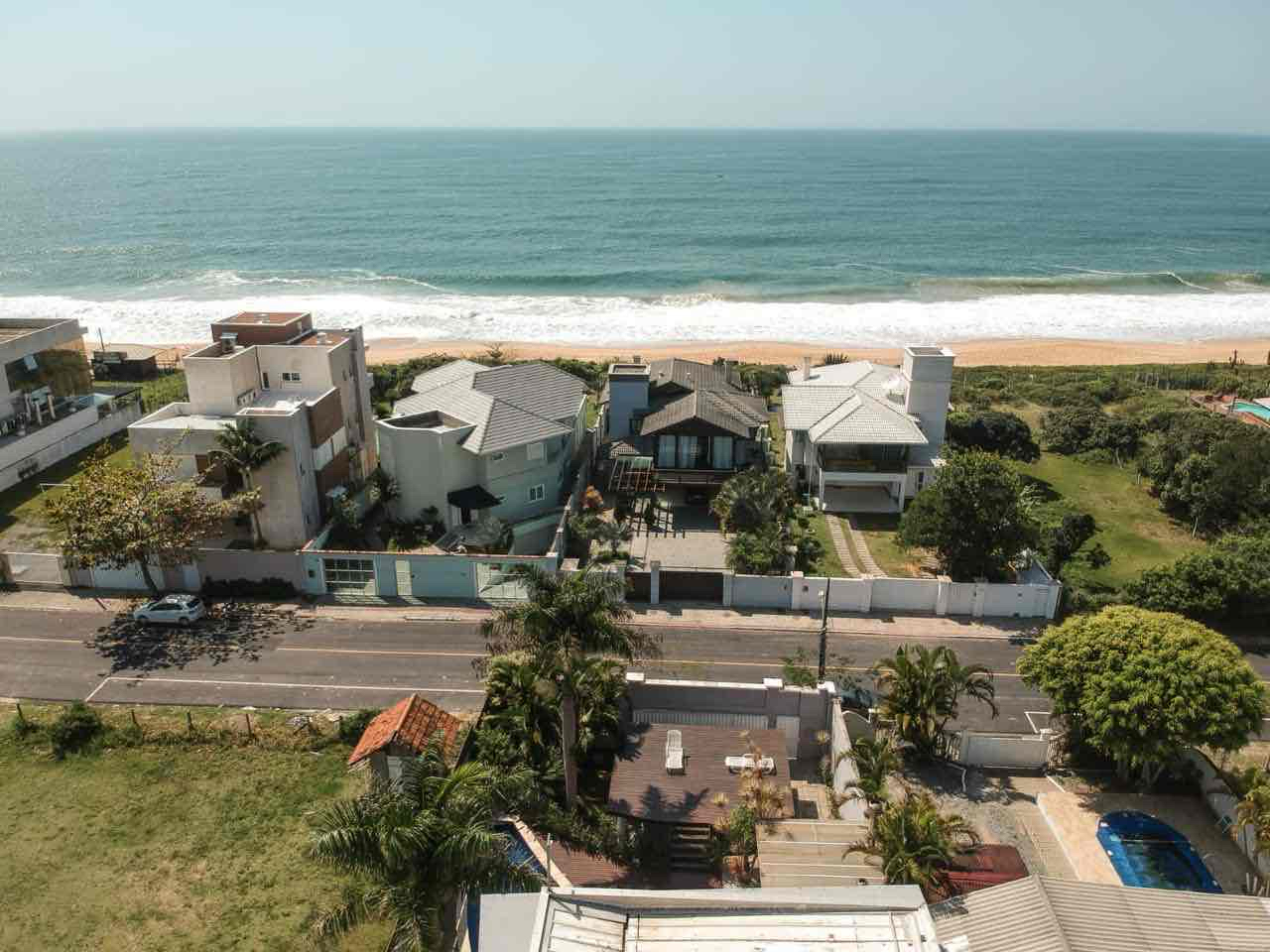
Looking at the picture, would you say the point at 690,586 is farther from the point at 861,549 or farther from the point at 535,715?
the point at 535,715

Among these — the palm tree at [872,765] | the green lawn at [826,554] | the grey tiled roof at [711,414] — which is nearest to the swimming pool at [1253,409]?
the green lawn at [826,554]

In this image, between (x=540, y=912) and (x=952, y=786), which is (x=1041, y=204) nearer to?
(x=952, y=786)

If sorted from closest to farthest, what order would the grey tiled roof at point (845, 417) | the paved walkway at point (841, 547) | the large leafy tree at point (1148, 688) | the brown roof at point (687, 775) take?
the brown roof at point (687, 775) → the large leafy tree at point (1148, 688) → the paved walkway at point (841, 547) → the grey tiled roof at point (845, 417)

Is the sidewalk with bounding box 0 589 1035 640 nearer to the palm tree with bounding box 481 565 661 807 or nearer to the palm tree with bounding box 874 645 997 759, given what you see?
the palm tree with bounding box 874 645 997 759

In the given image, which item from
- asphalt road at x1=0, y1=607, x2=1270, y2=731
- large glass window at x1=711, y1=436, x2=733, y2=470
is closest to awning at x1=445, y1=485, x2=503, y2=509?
asphalt road at x1=0, y1=607, x2=1270, y2=731

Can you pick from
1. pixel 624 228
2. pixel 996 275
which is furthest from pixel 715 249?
pixel 996 275

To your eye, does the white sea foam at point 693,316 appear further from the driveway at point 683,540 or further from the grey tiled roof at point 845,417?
the driveway at point 683,540

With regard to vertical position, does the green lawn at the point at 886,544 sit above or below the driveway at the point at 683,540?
below
